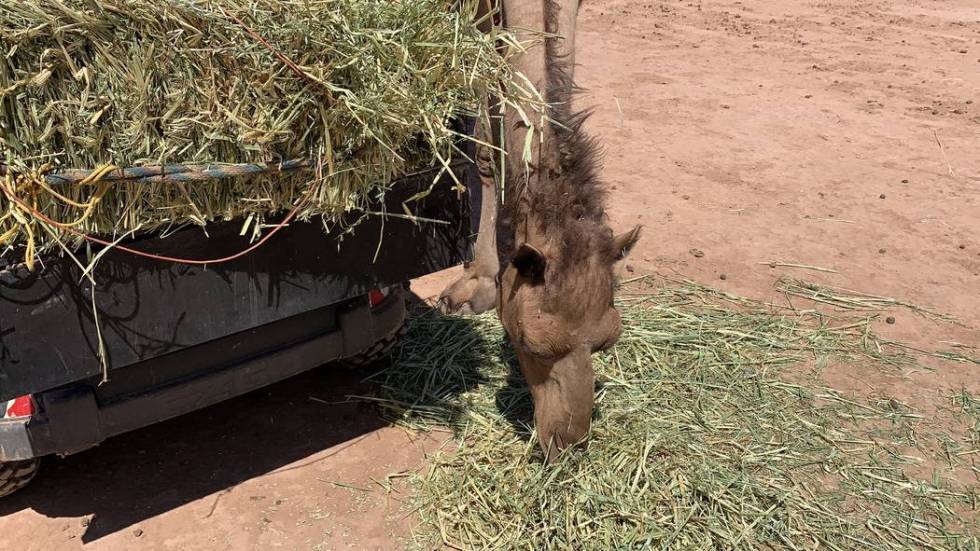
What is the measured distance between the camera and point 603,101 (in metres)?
9.66

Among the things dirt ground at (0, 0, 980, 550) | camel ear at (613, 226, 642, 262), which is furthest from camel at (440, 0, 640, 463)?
dirt ground at (0, 0, 980, 550)

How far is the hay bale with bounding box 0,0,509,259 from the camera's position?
2.14 m

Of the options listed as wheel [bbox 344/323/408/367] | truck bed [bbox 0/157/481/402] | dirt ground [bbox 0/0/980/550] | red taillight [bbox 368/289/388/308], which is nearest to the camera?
truck bed [bbox 0/157/481/402]

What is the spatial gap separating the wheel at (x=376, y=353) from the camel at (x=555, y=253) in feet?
3.64

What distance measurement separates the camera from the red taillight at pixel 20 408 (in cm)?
270

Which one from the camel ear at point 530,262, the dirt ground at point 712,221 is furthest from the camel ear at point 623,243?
the dirt ground at point 712,221

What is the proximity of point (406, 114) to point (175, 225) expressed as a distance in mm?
913

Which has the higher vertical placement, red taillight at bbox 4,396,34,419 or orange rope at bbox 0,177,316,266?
orange rope at bbox 0,177,316,266

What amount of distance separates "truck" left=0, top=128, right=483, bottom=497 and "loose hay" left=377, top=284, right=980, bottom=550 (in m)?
0.84

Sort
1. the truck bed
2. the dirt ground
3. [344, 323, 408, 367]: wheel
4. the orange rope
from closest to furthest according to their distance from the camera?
the orange rope
the truck bed
the dirt ground
[344, 323, 408, 367]: wheel

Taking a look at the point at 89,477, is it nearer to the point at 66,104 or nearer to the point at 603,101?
the point at 66,104

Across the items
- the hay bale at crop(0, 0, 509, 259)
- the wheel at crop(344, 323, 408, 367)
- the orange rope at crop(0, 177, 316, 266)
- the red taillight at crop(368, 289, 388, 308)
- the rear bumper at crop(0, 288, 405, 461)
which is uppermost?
the hay bale at crop(0, 0, 509, 259)

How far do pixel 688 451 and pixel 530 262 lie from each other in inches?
54.0

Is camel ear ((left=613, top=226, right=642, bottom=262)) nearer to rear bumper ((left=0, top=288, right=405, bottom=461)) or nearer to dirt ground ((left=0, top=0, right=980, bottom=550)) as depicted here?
dirt ground ((left=0, top=0, right=980, bottom=550))
